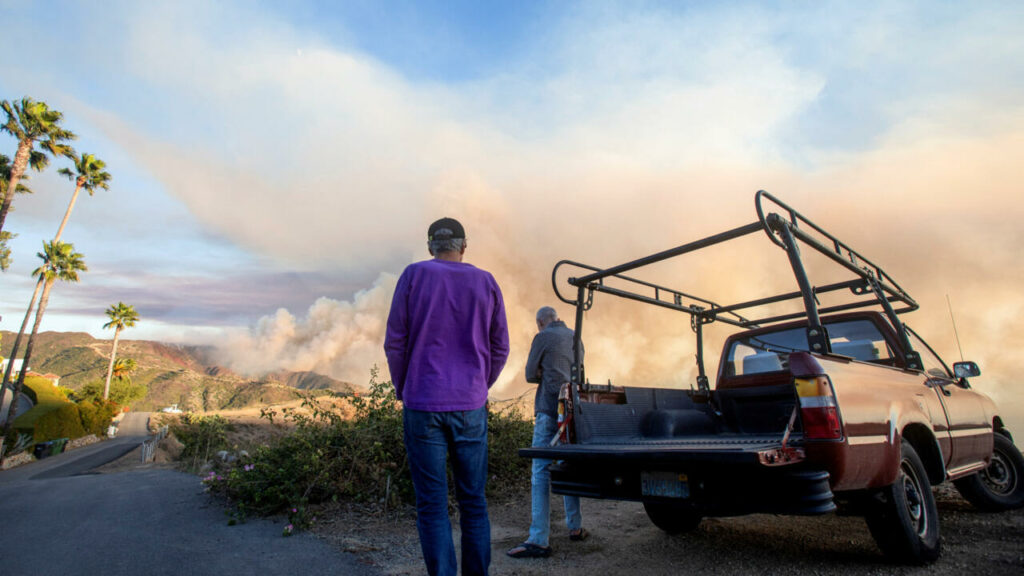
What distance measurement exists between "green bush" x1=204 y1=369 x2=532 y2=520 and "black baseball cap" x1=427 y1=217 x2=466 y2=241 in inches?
140

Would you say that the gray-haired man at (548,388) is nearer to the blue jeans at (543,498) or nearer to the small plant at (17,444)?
the blue jeans at (543,498)

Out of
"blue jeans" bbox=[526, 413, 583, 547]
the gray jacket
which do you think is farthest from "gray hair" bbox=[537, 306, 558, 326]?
"blue jeans" bbox=[526, 413, 583, 547]

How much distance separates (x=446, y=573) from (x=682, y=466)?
145cm

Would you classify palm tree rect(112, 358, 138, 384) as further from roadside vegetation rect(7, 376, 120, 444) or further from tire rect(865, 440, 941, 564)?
tire rect(865, 440, 941, 564)

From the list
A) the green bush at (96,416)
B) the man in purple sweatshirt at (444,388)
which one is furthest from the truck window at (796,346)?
the green bush at (96,416)

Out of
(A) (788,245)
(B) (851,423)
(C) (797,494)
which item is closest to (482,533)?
(C) (797,494)

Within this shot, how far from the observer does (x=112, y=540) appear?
445cm

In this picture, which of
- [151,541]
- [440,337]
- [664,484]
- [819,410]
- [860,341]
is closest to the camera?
[440,337]

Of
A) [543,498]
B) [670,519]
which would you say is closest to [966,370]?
[670,519]

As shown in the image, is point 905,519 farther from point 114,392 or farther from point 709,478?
point 114,392

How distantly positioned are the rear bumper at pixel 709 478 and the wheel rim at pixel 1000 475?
13.5 feet

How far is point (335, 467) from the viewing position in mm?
5879

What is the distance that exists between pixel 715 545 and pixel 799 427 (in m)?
1.18

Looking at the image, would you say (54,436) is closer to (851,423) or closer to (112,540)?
(112,540)
